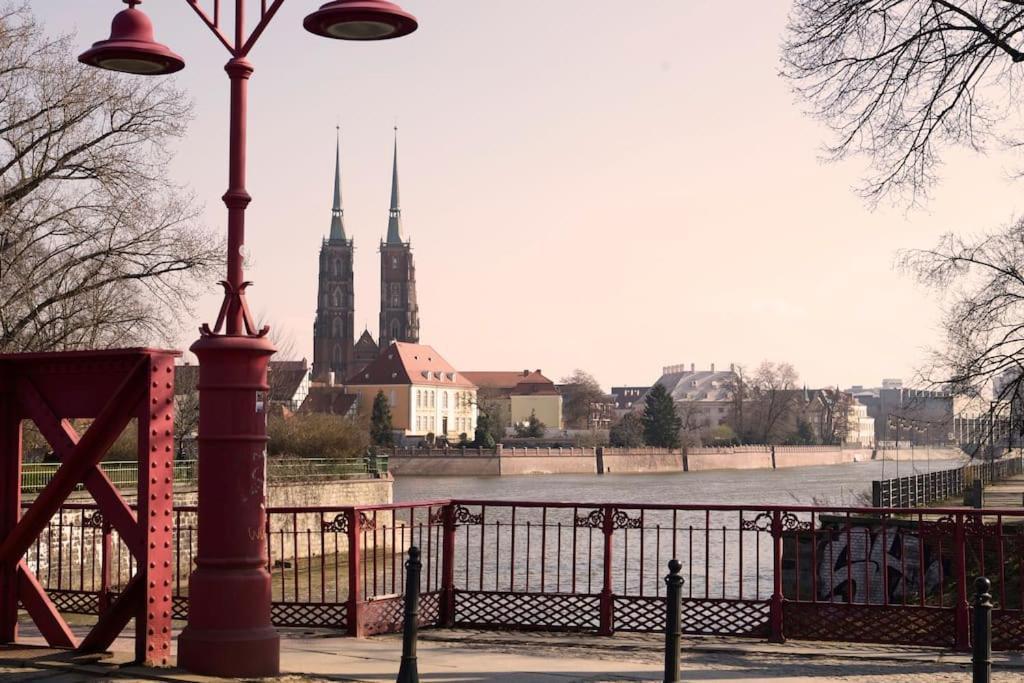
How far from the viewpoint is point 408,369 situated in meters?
144

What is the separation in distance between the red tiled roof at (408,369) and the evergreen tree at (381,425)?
21.6m

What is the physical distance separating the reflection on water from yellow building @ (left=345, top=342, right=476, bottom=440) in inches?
1439

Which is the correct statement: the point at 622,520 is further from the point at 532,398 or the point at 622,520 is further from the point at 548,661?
the point at 532,398

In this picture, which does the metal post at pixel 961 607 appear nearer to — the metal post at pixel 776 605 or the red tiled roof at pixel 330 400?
the metal post at pixel 776 605

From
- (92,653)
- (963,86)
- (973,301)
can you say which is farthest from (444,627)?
(973,301)

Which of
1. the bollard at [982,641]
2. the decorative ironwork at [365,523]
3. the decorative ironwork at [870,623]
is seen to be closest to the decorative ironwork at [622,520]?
the decorative ironwork at [870,623]

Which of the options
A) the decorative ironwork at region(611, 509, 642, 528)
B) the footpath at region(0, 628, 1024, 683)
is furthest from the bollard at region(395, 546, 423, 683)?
the decorative ironwork at region(611, 509, 642, 528)

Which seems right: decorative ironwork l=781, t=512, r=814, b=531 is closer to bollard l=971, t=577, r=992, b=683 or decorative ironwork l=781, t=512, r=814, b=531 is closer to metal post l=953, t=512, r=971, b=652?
metal post l=953, t=512, r=971, b=652

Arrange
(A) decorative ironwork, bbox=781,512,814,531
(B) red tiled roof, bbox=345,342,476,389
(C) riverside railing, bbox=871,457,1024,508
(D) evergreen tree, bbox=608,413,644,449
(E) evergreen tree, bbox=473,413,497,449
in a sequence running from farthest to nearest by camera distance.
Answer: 1. (B) red tiled roof, bbox=345,342,476,389
2. (D) evergreen tree, bbox=608,413,644,449
3. (E) evergreen tree, bbox=473,413,497,449
4. (C) riverside railing, bbox=871,457,1024,508
5. (A) decorative ironwork, bbox=781,512,814,531

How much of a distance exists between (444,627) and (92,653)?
150 inches

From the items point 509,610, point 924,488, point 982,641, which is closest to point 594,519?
point 509,610

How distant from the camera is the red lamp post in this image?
7809 millimetres

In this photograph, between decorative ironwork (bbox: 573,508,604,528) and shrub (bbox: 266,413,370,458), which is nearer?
decorative ironwork (bbox: 573,508,604,528)

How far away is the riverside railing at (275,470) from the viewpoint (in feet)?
98.1
